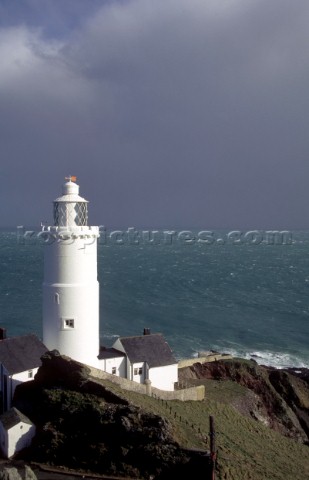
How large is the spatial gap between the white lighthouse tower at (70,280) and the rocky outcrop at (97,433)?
2730 mm

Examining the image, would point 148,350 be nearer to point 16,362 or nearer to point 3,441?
point 16,362

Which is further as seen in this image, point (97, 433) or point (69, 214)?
point (69, 214)

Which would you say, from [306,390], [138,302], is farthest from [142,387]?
[138,302]

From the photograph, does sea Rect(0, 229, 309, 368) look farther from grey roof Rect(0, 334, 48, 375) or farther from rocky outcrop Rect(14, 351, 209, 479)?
rocky outcrop Rect(14, 351, 209, 479)

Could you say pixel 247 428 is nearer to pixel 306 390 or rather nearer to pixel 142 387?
pixel 142 387

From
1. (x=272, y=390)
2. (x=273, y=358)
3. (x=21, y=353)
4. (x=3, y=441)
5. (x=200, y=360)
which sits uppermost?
(x=21, y=353)

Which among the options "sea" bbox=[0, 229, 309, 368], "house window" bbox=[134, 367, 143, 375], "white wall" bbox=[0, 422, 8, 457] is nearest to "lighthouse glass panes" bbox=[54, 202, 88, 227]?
"house window" bbox=[134, 367, 143, 375]

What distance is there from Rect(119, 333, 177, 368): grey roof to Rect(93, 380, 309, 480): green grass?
9.74 feet

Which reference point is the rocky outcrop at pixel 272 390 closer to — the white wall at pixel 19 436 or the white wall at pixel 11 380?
the white wall at pixel 11 380

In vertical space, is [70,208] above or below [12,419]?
above

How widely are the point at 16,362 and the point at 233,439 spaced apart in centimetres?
1185

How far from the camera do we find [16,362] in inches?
1060

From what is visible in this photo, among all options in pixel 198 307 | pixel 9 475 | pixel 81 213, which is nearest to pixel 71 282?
pixel 81 213

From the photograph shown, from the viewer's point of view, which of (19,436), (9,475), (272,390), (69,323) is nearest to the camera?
(9,475)
